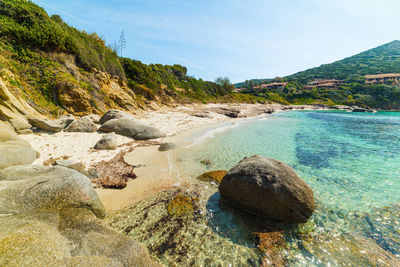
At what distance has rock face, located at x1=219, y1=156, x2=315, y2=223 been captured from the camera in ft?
15.4

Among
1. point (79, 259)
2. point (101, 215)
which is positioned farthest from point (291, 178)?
point (101, 215)

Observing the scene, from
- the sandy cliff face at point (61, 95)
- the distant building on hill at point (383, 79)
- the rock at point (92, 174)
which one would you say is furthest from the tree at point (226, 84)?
the distant building on hill at point (383, 79)

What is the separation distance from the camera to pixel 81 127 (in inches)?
441

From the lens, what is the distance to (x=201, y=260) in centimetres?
364

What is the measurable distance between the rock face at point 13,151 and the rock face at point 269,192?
7.86 meters

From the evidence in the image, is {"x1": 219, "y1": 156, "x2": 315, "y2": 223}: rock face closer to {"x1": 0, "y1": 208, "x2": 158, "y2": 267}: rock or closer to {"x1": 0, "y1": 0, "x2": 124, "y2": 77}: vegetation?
{"x1": 0, "y1": 208, "x2": 158, "y2": 267}: rock

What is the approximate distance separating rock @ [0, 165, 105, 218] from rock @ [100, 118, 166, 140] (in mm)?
7241

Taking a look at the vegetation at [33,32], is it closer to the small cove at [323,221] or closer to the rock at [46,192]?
the rock at [46,192]

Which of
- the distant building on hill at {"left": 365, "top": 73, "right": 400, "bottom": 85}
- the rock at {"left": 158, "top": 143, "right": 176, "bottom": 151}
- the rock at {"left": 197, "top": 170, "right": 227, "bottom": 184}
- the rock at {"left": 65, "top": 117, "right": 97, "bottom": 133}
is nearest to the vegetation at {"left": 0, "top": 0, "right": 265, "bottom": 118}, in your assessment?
the rock at {"left": 65, "top": 117, "right": 97, "bottom": 133}

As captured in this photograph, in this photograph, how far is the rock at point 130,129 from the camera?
12039 millimetres

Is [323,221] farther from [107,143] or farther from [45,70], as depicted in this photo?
[45,70]

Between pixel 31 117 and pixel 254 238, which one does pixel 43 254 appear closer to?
pixel 254 238

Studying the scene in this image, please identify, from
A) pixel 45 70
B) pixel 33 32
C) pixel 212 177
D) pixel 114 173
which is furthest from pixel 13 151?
pixel 33 32

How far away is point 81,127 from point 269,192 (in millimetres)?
12681
